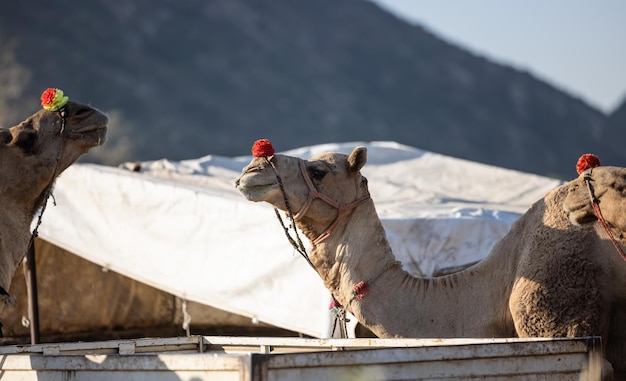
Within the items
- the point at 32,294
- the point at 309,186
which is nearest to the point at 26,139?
the point at 309,186

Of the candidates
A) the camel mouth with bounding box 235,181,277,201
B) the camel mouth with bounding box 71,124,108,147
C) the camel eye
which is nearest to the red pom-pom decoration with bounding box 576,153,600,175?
the camel eye

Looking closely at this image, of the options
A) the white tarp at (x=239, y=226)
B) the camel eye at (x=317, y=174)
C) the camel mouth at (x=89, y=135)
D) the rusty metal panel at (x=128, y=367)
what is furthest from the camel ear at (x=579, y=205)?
the camel mouth at (x=89, y=135)

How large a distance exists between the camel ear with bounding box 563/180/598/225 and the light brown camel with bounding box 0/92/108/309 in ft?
8.66

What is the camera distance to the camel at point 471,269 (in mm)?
5492

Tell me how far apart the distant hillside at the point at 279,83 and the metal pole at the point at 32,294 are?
1070 inches

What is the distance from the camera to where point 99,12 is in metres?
53.9

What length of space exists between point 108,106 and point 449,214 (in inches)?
1425

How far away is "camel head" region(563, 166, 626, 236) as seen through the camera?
5.02 m

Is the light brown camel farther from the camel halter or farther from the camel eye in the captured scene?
the camel halter

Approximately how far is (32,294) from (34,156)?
2951mm

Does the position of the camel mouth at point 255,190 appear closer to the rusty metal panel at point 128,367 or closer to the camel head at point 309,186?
the camel head at point 309,186

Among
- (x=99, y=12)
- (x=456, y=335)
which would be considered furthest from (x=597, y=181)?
(x=99, y=12)

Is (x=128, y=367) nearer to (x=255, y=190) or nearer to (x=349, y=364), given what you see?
(x=349, y=364)

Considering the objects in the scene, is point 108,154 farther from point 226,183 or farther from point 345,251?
point 345,251
